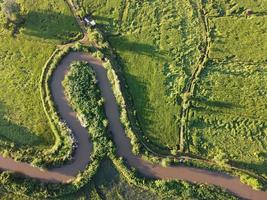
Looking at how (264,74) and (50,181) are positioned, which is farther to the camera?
(264,74)

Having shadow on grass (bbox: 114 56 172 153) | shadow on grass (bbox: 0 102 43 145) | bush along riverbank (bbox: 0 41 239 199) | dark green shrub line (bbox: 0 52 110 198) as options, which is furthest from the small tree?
shadow on grass (bbox: 114 56 172 153)

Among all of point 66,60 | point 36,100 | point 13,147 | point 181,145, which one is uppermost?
point 66,60

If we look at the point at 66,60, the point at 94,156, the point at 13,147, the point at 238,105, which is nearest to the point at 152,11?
the point at 66,60

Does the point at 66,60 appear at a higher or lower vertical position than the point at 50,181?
higher

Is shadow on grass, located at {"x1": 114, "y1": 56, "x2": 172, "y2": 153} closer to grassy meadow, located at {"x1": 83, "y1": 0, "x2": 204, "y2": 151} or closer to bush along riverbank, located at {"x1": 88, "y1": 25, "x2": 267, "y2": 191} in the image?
grassy meadow, located at {"x1": 83, "y1": 0, "x2": 204, "y2": 151}

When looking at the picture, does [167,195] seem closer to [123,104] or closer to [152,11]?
[123,104]
